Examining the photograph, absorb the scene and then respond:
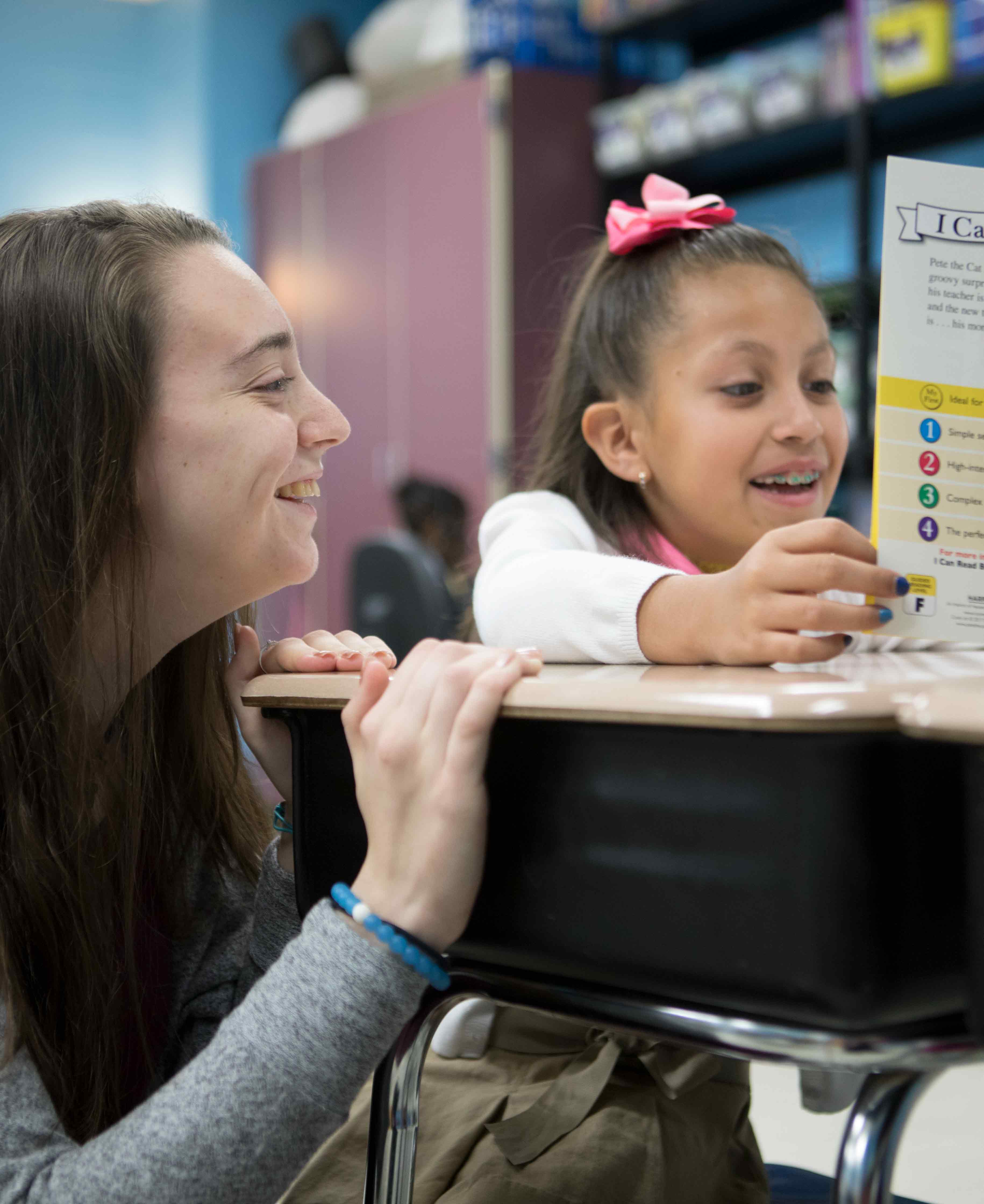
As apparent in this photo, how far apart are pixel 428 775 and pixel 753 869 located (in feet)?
0.58

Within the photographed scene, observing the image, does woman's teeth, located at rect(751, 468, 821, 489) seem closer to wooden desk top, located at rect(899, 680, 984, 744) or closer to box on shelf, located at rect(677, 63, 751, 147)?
wooden desk top, located at rect(899, 680, 984, 744)

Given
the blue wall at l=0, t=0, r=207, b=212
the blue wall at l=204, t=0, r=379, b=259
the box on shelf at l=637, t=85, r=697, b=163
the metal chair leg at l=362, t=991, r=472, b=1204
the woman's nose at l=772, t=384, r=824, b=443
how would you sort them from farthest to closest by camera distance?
the blue wall at l=204, t=0, r=379, b=259
the blue wall at l=0, t=0, r=207, b=212
the box on shelf at l=637, t=85, r=697, b=163
the woman's nose at l=772, t=384, r=824, b=443
the metal chair leg at l=362, t=991, r=472, b=1204

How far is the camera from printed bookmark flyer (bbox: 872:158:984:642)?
2.19 ft

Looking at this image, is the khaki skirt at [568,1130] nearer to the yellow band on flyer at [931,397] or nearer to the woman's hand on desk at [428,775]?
the woman's hand on desk at [428,775]

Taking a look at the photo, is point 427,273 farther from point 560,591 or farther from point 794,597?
point 794,597

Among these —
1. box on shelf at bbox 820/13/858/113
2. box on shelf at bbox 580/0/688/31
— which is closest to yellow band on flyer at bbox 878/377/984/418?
box on shelf at bbox 820/13/858/113

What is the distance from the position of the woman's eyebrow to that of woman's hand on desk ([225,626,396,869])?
192 millimetres

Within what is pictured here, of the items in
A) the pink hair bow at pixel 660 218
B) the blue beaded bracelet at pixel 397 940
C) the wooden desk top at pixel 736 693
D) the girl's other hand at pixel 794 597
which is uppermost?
the pink hair bow at pixel 660 218

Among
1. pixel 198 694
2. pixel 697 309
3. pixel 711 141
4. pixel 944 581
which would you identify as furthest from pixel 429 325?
pixel 944 581

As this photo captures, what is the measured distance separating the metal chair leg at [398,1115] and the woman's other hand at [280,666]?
177 mm

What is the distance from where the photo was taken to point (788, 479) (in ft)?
3.90

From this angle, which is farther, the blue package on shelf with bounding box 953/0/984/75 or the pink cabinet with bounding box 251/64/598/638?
the pink cabinet with bounding box 251/64/598/638

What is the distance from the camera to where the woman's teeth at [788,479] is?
118 cm

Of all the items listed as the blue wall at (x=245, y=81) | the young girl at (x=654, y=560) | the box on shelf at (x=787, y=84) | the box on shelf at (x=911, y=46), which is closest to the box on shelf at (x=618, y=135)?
the box on shelf at (x=787, y=84)
